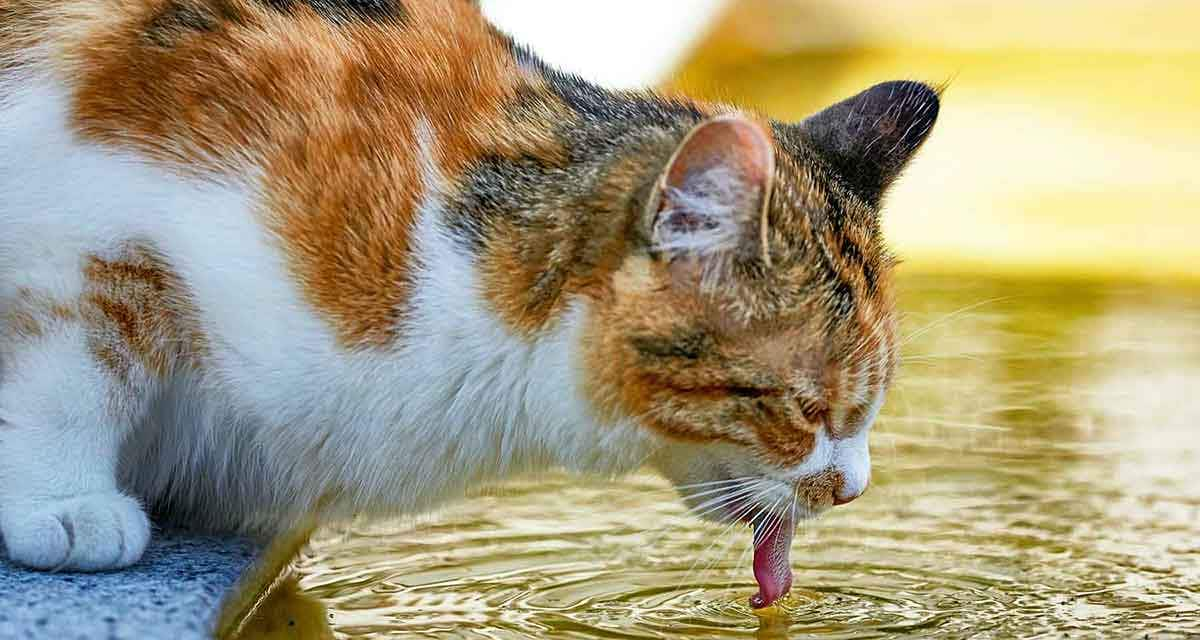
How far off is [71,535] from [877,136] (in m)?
1.35

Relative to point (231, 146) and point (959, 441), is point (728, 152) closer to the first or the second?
point (231, 146)

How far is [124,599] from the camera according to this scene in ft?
7.32

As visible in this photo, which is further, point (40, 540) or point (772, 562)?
point (772, 562)

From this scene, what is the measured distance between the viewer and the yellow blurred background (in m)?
6.51

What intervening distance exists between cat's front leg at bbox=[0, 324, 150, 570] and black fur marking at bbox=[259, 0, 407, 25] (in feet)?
1.85

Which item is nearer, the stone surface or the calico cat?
the stone surface

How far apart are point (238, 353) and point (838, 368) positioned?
845 mm

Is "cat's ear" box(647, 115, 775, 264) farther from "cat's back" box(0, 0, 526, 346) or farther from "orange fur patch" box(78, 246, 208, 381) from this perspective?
"orange fur patch" box(78, 246, 208, 381)

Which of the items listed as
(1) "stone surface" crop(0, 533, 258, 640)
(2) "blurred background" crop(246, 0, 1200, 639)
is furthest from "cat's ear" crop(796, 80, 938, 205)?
(1) "stone surface" crop(0, 533, 258, 640)

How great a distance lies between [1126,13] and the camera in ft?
28.1

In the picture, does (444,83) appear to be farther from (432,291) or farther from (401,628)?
(401,628)

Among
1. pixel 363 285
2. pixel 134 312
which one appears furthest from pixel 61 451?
pixel 363 285

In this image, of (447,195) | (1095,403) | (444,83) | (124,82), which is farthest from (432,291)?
(1095,403)

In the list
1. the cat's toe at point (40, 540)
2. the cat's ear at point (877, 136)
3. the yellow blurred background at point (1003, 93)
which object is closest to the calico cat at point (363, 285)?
the cat's toe at point (40, 540)
